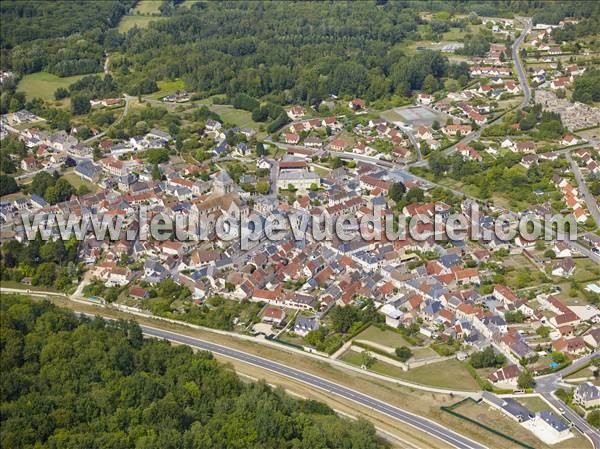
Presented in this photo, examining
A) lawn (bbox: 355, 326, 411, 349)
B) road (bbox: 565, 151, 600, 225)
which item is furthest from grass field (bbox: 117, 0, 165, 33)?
lawn (bbox: 355, 326, 411, 349)

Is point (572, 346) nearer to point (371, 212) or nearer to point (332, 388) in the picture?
point (332, 388)

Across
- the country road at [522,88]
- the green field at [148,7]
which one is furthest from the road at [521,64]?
the green field at [148,7]

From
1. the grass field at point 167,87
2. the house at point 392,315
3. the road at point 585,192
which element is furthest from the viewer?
the grass field at point 167,87

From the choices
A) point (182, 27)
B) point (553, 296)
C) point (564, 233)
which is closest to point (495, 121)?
point (564, 233)

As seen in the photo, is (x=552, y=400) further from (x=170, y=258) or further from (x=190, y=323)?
(x=170, y=258)

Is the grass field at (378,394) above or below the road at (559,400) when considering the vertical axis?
below

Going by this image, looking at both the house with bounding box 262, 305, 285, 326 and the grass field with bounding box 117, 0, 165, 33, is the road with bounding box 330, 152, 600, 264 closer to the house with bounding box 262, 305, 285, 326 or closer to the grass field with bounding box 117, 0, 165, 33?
the house with bounding box 262, 305, 285, 326

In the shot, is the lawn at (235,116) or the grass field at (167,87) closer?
the lawn at (235,116)

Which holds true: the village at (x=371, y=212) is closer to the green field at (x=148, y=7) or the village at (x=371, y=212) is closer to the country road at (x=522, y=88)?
the country road at (x=522, y=88)
